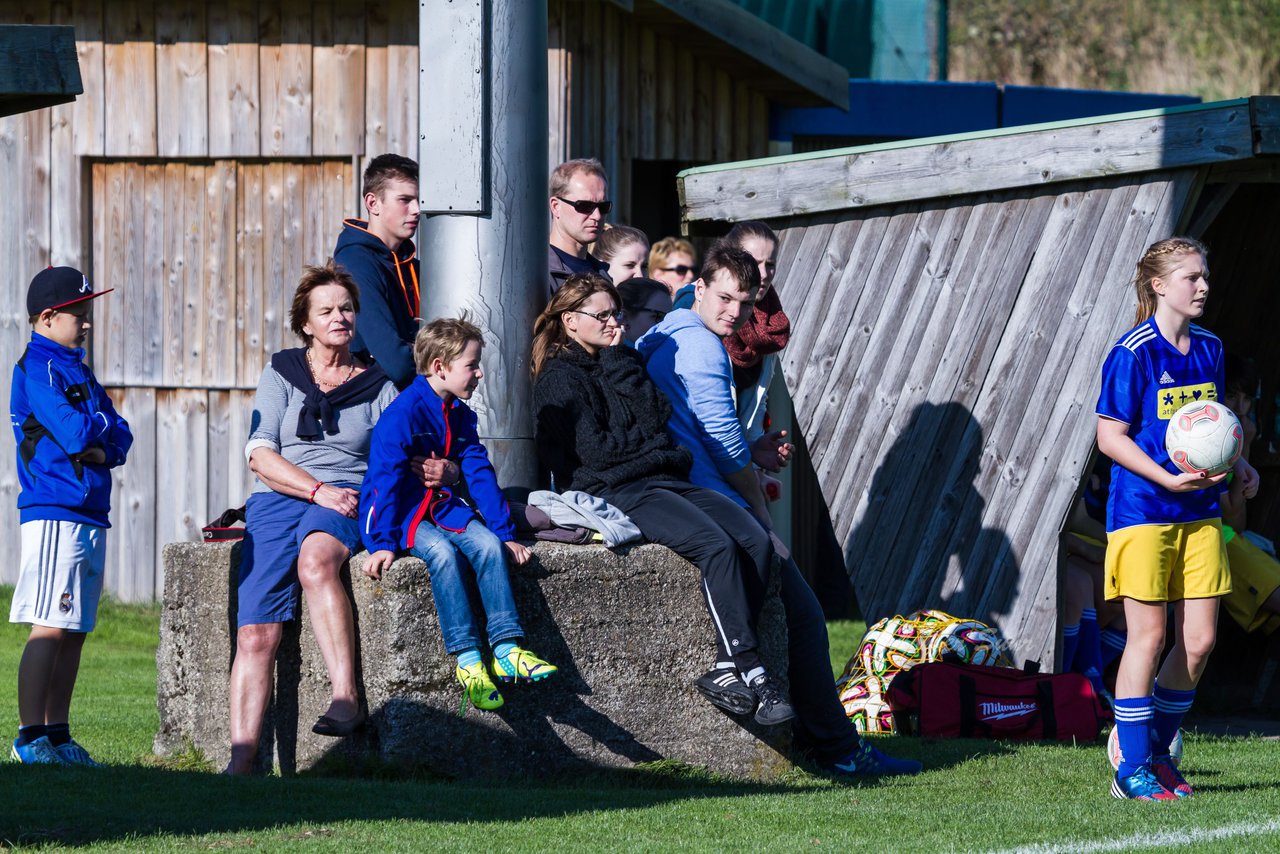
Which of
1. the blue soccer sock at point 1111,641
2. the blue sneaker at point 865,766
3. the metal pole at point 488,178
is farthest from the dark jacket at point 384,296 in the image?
the blue soccer sock at point 1111,641

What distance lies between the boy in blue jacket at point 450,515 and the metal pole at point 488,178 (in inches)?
18.8

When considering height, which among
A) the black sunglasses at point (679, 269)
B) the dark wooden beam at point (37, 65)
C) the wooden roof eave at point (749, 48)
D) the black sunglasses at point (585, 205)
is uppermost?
the wooden roof eave at point (749, 48)

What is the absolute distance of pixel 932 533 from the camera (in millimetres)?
8930

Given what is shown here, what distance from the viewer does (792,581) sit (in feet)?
23.0

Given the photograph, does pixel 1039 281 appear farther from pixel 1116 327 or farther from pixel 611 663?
pixel 611 663

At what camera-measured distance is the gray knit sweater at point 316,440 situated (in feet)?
22.0

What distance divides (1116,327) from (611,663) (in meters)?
3.22

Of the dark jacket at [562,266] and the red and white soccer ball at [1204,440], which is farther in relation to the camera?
the dark jacket at [562,266]

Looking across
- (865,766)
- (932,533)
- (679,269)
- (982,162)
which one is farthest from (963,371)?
(865,766)

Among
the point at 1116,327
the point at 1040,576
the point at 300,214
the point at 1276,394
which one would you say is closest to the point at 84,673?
the point at 300,214

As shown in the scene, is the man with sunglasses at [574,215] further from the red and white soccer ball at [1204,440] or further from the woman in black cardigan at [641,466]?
the red and white soccer ball at [1204,440]

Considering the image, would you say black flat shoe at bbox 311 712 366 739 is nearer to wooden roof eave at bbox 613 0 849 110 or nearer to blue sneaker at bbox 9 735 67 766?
blue sneaker at bbox 9 735 67 766

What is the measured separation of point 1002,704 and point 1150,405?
1880 mm

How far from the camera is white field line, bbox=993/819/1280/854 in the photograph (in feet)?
17.2
